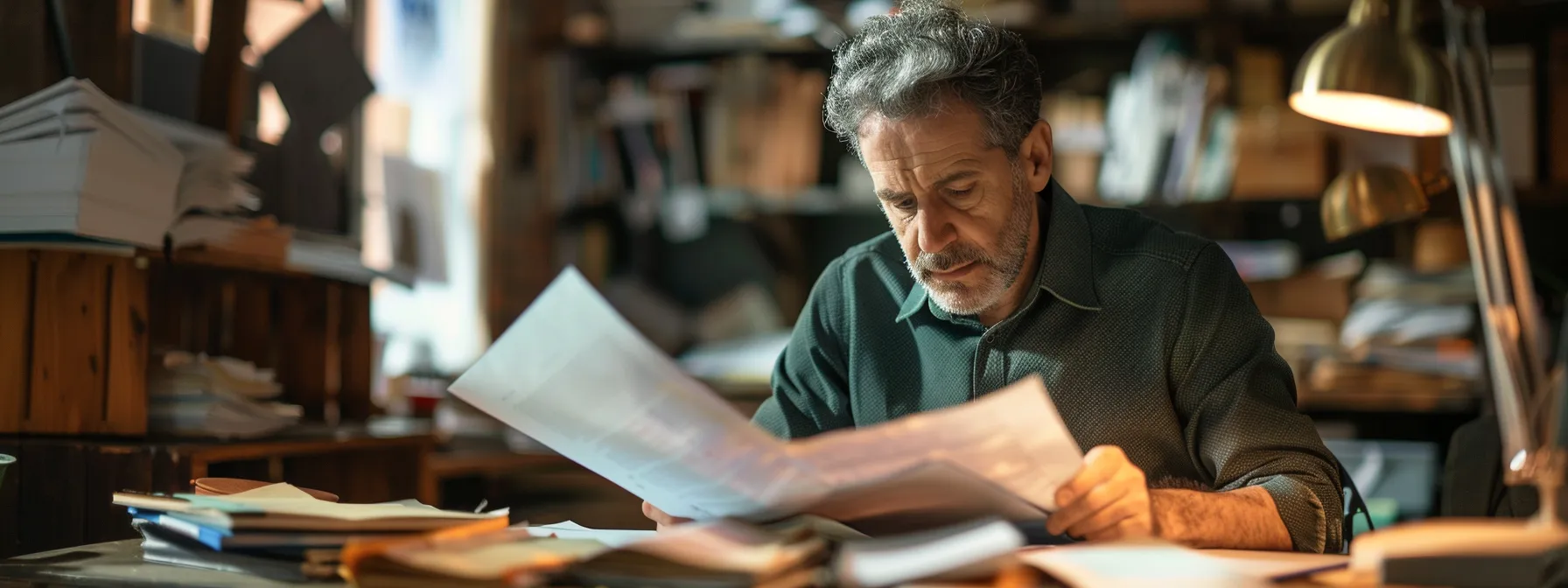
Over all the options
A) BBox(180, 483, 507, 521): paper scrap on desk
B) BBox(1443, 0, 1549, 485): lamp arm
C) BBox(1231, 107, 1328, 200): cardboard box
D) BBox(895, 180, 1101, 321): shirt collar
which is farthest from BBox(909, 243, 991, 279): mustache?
BBox(1231, 107, 1328, 200): cardboard box

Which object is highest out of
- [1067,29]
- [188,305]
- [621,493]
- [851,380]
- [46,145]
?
[1067,29]

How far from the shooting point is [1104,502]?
1027 millimetres

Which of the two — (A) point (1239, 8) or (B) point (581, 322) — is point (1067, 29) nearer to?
(A) point (1239, 8)

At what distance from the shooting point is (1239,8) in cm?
310

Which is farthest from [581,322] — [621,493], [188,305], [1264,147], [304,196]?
[1264,147]

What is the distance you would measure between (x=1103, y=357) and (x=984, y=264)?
0.59 ft

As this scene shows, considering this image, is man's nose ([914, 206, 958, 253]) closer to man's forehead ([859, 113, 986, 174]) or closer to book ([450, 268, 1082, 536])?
man's forehead ([859, 113, 986, 174])

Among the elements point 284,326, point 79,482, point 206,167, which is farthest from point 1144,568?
point 284,326

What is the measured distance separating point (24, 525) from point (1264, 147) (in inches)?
100.0

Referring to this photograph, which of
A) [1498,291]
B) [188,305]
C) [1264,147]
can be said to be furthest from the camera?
[1264,147]

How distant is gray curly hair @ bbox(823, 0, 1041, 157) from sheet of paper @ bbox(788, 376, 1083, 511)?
552 mm

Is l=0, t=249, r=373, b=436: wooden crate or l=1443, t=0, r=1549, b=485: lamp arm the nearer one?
l=1443, t=0, r=1549, b=485: lamp arm

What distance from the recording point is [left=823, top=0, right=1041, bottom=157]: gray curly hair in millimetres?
1365

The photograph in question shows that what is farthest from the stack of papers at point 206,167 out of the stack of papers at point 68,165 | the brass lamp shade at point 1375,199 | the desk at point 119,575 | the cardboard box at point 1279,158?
the cardboard box at point 1279,158
